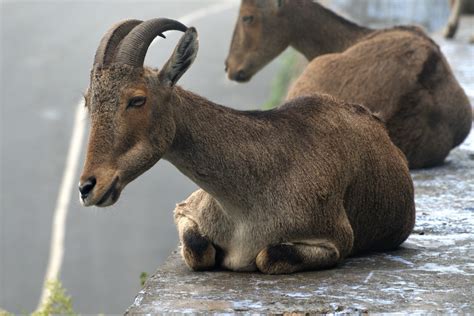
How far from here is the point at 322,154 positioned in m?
7.57

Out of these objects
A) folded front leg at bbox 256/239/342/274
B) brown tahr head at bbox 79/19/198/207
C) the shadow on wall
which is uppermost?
the shadow on wall

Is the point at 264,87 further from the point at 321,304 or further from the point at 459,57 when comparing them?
the point at 321,304

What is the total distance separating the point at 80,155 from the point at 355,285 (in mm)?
15011

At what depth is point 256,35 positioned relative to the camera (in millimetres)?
12398

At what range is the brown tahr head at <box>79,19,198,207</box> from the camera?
21.8ft

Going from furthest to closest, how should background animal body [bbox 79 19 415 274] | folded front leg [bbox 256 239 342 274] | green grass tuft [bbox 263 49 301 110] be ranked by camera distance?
1. green grass tuft [bbox 263 49 301 110]
2. folded front leg [bbox 256 239 342 274]
3. background animal body [bbox 79 19 415 274]

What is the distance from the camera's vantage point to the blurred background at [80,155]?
17797 mm

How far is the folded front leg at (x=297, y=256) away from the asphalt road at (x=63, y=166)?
924 centimetres

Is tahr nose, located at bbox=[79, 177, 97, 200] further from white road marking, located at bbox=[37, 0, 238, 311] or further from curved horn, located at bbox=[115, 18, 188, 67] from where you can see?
white road marking, located at bbox=[37, 0, 238, 311]

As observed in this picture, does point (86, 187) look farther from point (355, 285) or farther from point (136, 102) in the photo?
point (355, 285)

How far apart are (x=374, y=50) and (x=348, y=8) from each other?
443 inches

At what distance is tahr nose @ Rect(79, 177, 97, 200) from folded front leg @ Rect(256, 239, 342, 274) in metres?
1.21

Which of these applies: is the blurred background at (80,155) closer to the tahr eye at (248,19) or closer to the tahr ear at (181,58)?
the tahr eye at (248,19)

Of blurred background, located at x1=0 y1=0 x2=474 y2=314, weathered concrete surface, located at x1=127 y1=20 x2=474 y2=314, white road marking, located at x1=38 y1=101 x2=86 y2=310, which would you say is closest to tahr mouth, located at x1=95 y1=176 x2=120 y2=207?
weathered concrete surface, located at x1=127 y1=20 x2=474 y2=314
